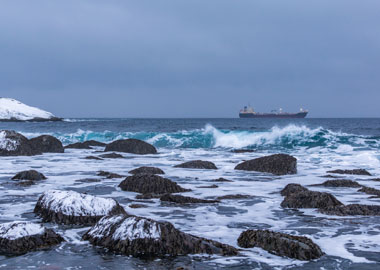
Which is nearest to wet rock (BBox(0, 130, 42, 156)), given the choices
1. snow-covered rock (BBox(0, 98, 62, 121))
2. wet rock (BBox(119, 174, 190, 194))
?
wet rock (BBox(119, 174, 190, 194))

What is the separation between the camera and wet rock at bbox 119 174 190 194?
8541 millimetres

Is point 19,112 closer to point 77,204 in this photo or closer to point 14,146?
point 14,146

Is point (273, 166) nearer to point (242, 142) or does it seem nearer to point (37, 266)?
point (37, 266)

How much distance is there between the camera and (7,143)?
17.2 m

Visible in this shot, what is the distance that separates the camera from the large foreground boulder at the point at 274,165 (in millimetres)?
12695

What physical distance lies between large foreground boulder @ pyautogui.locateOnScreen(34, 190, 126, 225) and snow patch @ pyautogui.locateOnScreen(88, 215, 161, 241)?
86 cm

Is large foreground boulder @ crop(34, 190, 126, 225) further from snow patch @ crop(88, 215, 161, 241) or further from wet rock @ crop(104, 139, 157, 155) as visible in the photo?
wet rock @ crop(104, 139, 157, 155)

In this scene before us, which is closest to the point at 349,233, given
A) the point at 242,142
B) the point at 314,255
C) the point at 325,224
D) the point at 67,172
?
the point at 325,224

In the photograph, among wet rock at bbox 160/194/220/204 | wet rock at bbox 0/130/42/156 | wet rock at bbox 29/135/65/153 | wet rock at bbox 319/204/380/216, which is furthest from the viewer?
wet rock at bbox 29/135/65/153

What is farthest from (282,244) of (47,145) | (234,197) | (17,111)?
(17,111)

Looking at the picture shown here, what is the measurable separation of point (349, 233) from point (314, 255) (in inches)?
48.9

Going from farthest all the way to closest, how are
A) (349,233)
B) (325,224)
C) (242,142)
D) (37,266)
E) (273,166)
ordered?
(242,142) → (273,166) → (325,224) → (349,233) → (37,266)

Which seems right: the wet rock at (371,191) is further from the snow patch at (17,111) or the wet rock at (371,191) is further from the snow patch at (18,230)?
the snow patch at (17,111)

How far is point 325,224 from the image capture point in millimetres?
6004
